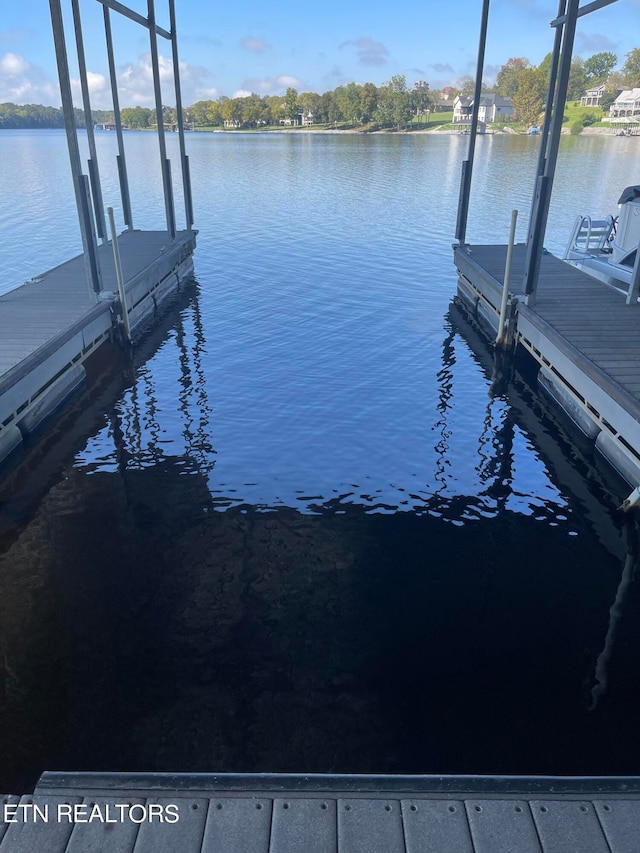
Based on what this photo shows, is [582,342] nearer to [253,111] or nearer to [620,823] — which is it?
[620,823]

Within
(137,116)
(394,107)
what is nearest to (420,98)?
(394,107)

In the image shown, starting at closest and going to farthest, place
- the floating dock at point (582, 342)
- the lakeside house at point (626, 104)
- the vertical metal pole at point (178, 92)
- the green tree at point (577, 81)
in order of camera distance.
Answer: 1. the floating dock at point (582, 342)
2. the vertical metal pole at point (178, 92)
3. the lakeside house at point (626, 104)
4. the green tree at point (577, 81)

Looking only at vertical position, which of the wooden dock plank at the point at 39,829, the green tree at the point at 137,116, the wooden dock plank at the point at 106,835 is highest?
the green tree at the point at 137,116

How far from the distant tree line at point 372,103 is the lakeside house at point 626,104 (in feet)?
28.1

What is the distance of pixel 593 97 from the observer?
138 meters

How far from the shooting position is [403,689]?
17.3ft

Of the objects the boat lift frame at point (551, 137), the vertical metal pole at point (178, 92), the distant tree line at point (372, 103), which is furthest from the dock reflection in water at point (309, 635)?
the distant tree line at point (372, 103)

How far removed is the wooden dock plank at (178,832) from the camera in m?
3.19

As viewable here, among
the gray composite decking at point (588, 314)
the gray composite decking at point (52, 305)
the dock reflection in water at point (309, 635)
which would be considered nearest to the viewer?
the dock reflection in water at point (309, 635)

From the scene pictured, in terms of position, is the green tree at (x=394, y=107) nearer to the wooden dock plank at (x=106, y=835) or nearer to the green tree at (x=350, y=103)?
the green tree at (x=350, y=103)

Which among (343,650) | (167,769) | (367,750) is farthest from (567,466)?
(167,769)

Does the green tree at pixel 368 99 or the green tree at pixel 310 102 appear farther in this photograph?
the green tree at pixel 310 102

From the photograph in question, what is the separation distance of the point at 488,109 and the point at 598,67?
29.6m

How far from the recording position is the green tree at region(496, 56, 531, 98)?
466 ft
